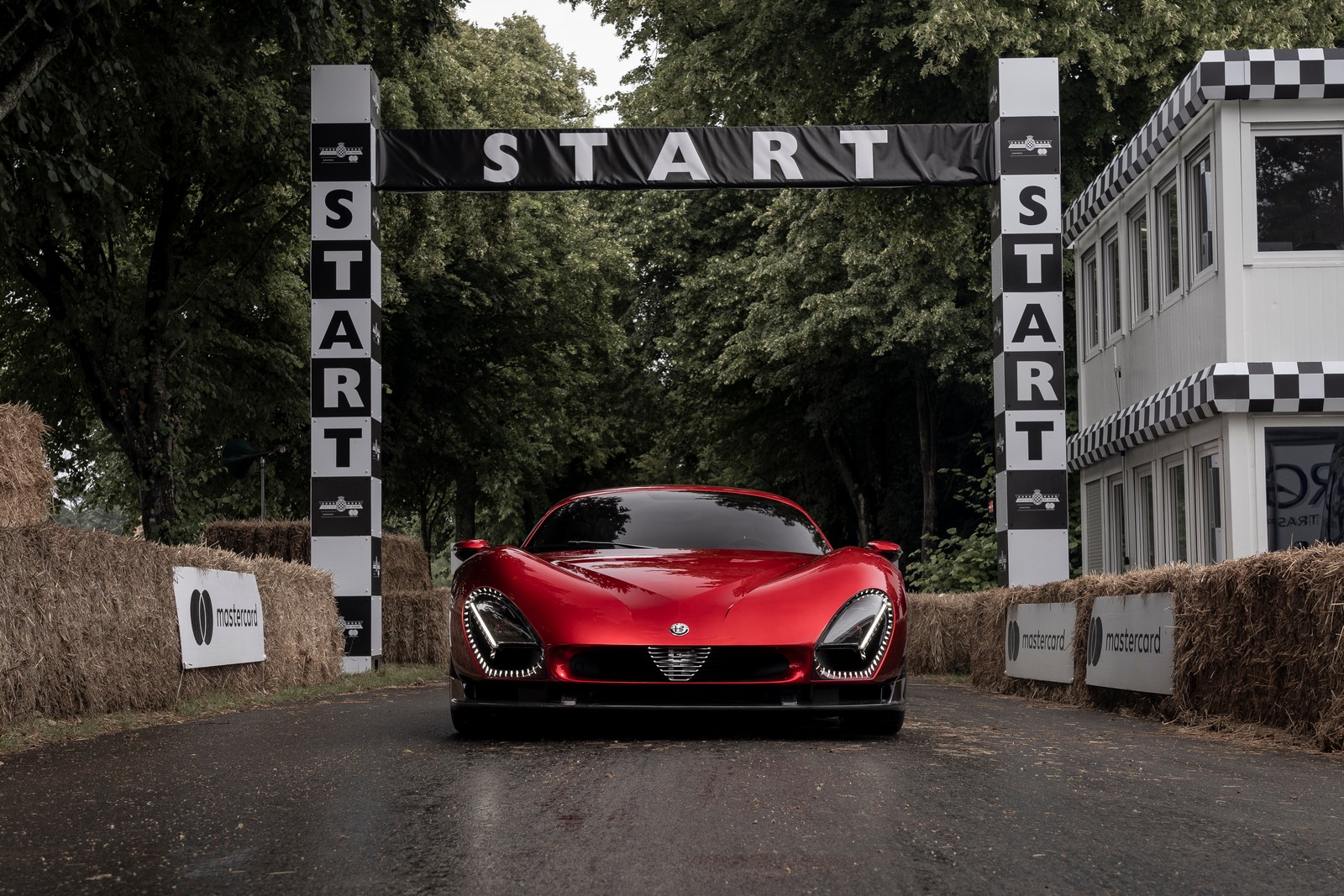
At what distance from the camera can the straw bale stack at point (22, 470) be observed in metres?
14.6

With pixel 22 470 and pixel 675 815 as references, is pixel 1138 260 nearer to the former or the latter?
pixel 22 470

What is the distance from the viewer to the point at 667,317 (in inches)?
1636

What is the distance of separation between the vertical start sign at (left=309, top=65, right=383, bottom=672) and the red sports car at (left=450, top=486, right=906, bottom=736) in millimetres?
9123

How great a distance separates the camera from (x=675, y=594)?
7840mm

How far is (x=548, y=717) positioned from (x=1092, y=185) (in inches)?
607

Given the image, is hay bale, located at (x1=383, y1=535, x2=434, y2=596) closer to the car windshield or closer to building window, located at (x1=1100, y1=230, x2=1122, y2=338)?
building window, located at (x1=1100, y1=230, x2=1122, y2=338)

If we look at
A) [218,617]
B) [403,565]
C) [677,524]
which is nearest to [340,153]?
[218,617]

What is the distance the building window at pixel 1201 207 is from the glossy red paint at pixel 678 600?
9.79 m

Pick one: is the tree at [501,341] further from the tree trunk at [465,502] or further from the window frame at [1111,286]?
the window frame at [1111,286]

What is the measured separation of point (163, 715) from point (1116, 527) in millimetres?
14274

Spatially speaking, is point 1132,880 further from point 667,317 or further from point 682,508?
point 667,317

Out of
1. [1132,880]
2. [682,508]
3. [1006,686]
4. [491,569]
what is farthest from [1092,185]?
[1132,880]


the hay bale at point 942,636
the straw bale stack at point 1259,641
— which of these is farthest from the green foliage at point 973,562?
the straw bale stack at point 1259,641

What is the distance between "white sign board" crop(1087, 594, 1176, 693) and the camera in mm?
10438
